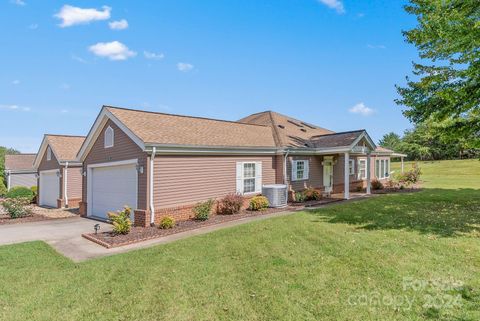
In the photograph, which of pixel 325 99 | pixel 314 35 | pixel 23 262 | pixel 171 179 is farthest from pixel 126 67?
pixel 325 99

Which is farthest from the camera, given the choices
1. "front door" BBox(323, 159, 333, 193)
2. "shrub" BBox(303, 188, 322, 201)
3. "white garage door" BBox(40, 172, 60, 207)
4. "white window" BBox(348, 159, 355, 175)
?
"white window" BBox(348, 159, 355, 175)

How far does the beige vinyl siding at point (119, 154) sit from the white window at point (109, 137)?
0.19 m

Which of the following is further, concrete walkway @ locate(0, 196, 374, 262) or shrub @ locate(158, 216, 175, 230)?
shrub @ locate(158, 216, 175, 230)

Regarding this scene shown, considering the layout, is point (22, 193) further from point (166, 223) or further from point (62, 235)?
point (166, 223)

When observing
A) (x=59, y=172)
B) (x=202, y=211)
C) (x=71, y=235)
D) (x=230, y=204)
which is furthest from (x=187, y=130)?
(x=59, y=172)

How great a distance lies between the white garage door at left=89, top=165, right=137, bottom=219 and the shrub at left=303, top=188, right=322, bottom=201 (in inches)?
375

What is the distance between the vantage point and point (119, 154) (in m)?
13.0

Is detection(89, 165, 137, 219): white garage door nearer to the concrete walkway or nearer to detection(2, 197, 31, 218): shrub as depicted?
the concrete walkway

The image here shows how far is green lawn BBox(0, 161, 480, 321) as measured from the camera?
4.53 metres

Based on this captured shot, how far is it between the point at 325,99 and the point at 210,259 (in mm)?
19230

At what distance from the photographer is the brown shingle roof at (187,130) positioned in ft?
39.8

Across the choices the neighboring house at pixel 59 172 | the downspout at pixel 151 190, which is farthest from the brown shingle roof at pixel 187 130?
the neighboring house at pixel 59 172

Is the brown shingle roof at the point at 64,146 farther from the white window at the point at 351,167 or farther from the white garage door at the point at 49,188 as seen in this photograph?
the white window at the point at 351,167

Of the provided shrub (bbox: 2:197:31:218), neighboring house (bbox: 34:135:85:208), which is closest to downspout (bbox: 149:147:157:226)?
shrub (bbox: 2:197:31:218)
